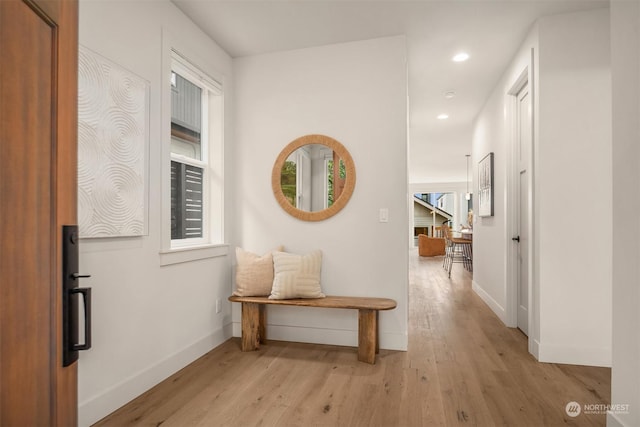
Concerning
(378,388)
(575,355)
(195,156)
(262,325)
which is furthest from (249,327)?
(575,355)

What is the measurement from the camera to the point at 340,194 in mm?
3020

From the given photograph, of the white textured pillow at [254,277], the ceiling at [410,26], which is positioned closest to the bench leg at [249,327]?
the white textured pillow at [254,277]

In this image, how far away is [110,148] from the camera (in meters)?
1.91

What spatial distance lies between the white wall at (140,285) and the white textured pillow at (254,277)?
0.88 ft

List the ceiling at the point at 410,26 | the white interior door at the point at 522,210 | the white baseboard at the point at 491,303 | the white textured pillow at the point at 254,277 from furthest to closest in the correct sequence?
the white baseboard at the point at 491,303
the white interior door at the point at 522,210
the white textured pillow at the point at 254,277
the ceiling at the point at 410,26

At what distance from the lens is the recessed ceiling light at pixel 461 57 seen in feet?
10.6

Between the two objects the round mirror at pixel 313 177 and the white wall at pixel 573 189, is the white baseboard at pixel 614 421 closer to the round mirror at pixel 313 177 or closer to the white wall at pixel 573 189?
the white wall at pixel 573 189

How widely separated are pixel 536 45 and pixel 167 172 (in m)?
2.97

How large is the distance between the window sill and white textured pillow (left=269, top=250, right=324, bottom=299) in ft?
1.68

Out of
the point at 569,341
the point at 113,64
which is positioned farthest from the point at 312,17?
the point at 569,341

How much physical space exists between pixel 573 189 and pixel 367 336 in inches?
74.8
